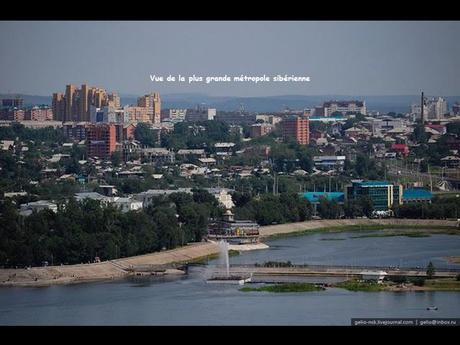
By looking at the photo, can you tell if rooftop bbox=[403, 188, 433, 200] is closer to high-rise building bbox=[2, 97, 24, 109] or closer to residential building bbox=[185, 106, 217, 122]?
residential building bbox=[185, 106, 217, 122]

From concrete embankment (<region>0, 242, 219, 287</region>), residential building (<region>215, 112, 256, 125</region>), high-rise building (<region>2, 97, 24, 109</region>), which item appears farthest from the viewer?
A: residential building (<region>215, 112, 256, 125</region>)

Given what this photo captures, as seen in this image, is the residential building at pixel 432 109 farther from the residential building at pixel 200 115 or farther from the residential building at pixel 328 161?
the residential building at pixel 200 115

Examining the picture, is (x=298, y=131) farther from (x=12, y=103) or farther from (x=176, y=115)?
(x=12, y=103)

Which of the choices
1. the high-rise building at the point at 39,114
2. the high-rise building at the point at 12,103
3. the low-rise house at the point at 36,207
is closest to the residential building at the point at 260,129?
the high-rise building at the point at 39,114

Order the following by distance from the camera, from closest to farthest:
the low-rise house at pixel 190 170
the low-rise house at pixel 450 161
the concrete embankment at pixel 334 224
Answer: the concrete embankment at pixel 334 224, the low-rise house at pixel 450 161, the low-rise house at pixel 190 170

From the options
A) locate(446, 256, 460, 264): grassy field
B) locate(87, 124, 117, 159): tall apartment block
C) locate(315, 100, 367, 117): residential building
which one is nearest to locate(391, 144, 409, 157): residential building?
locate(315, 100, 367, 117): residential building

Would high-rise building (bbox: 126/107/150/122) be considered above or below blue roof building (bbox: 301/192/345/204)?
above

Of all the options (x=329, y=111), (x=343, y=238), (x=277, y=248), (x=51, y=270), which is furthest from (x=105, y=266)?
(x=329, y=111)
